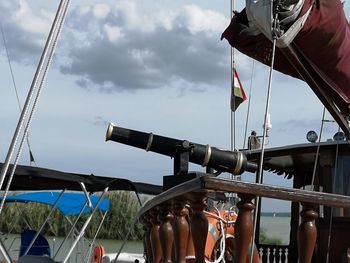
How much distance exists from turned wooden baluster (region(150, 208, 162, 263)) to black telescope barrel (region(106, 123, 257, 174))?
1226 mm

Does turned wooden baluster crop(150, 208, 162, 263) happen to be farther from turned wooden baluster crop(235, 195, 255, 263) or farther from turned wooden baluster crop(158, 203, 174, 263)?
turned wooden baluster crop(235, 195, 255, 263)

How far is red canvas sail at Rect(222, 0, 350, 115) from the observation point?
541 cm

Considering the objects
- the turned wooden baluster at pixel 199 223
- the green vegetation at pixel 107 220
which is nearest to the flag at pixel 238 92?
the turned wooden baluster at pixel 199 223

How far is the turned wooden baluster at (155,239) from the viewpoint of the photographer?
13.6ft

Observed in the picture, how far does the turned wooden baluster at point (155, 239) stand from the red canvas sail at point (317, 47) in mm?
1861

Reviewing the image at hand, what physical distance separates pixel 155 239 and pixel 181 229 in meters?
0.84

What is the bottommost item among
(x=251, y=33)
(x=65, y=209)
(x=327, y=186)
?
(x=65, y=209)

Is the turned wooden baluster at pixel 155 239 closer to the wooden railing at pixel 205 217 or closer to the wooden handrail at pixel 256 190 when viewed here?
the wooden railing at pixel 205 217

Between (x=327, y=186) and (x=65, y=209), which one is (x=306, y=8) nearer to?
(x=327, y=186)

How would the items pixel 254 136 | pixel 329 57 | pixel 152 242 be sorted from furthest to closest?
1. pixel 254 136
2. pixel 329 57
3. pixel 152 242

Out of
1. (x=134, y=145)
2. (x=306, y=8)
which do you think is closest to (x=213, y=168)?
(x=134, y=145)

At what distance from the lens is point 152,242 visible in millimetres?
4246

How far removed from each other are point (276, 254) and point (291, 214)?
545 mm

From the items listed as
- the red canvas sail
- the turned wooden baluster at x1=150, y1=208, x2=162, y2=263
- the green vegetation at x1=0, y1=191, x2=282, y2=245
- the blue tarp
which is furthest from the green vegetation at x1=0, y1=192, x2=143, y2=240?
the turned wooden baluster at x1=150, y1=208, x2=162, y2=263
